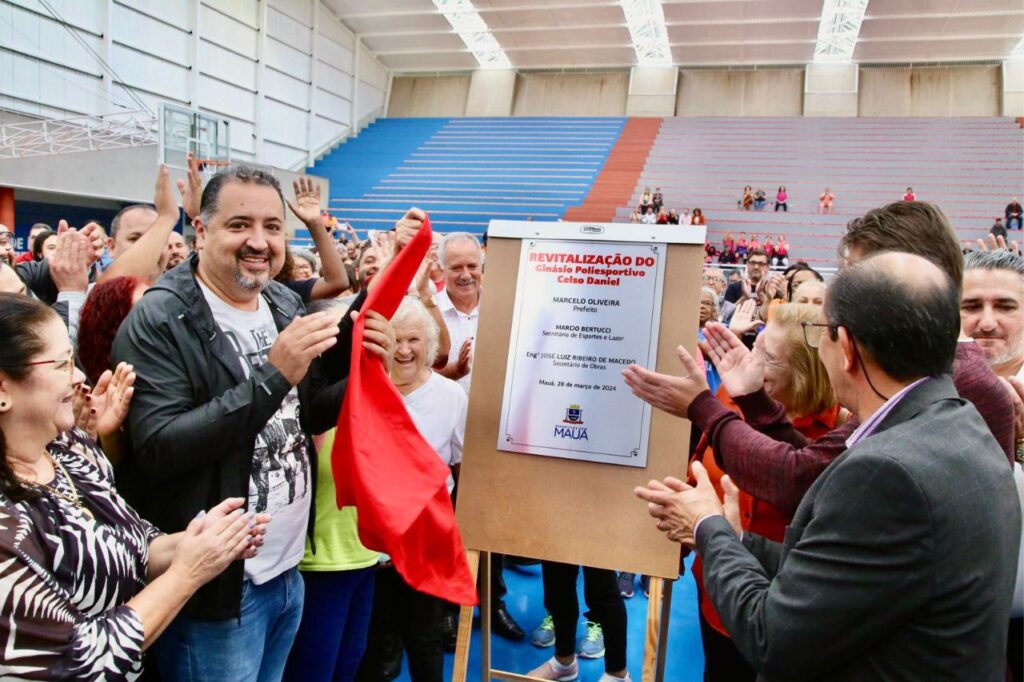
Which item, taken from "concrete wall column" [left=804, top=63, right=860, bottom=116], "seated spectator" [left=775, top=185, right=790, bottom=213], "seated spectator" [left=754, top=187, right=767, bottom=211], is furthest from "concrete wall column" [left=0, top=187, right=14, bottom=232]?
"concrete wall column" [left=804, top=63, right=860, bottom=116]

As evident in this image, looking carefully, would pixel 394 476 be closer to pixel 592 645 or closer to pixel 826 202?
pixel 592 645

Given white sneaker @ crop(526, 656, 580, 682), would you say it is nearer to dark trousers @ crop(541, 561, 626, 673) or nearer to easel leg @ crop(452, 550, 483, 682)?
dark trousers @ crop(541, 561, 626, 673)

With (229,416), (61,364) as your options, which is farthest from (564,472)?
(61,364)

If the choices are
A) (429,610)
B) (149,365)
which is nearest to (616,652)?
(429,610)

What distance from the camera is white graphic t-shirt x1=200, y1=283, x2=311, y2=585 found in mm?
1719

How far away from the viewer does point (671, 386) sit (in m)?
1.82

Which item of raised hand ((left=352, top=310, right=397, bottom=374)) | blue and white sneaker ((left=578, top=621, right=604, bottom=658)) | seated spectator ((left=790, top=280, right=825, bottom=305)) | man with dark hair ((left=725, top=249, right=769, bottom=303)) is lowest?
blue and white sneaker ((left=578, top=621, right=604, bottom=658))

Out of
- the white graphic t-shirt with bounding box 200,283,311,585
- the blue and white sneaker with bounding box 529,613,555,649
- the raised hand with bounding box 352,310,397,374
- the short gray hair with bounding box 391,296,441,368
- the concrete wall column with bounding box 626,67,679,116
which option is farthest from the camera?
the concrete wall column with bounding box 626,67,679,116

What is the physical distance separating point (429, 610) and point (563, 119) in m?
22.2

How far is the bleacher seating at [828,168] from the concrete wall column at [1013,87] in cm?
123

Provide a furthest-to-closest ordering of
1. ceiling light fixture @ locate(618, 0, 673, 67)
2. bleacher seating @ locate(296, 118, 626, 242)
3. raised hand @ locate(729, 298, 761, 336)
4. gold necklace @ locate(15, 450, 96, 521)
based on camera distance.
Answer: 1. bleacher seating @ locate(296, 118, 626, 242)
2. ceiling light fixture @ locate(618, 0, 673, 67)
3. raised hand @ locate(729, 298, 761, 336)
4. gold necklace @ locate(15, 450, 96, 521)

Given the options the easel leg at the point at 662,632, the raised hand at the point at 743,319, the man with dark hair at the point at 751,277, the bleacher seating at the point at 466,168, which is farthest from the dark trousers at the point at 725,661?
the bleacher seating at the point at 466,168

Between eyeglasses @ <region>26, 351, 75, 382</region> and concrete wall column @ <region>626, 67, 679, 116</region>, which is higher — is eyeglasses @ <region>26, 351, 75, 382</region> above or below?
below

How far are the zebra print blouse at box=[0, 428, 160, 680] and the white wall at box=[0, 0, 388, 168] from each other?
49.8ft
